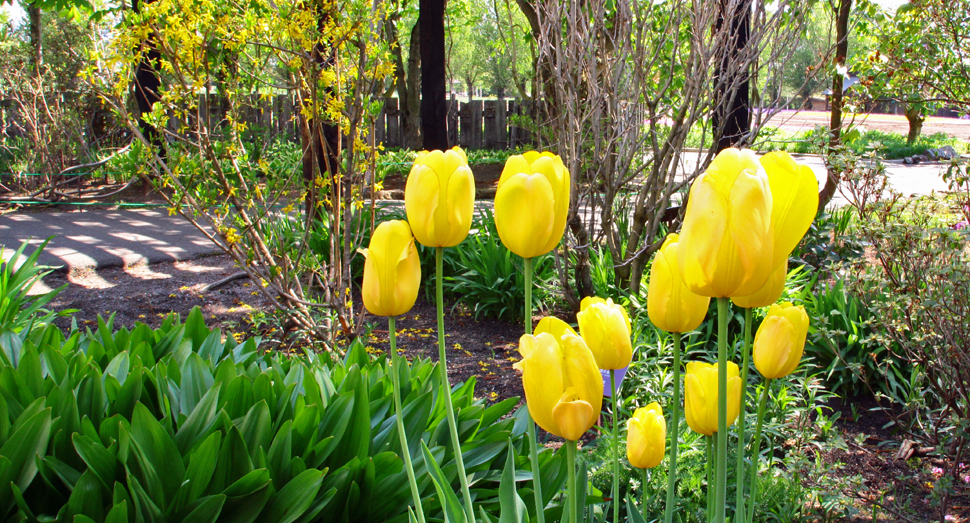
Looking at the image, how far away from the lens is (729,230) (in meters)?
0.70

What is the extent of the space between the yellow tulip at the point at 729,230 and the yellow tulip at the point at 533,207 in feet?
0.59

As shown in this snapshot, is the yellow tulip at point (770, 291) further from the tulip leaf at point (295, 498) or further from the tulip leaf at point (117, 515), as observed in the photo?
the tulip leaf at point (117, 515)

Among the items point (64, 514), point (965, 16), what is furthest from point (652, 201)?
point (64, 514)

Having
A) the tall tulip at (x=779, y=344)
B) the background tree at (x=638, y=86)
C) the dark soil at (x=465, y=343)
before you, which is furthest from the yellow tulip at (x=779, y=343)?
the background tree at (x=638, y=86)

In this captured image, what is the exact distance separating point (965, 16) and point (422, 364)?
2.72 m

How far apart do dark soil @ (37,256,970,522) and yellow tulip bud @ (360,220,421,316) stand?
6.23ft

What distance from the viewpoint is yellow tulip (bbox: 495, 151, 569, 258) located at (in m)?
0.86

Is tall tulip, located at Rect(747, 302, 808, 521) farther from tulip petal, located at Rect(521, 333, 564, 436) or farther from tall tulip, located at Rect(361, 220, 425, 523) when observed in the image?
tall tulip, located at Rect(361, 220, 425, 523)

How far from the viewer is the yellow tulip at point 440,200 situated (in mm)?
924

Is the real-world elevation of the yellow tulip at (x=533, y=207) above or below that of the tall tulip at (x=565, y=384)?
above

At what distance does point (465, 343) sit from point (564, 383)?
12.1ft

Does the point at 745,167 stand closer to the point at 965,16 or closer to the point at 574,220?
the point at 965,16

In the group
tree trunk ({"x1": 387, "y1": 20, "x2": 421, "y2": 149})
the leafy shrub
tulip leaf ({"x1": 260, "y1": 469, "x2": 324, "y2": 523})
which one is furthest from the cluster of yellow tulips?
tree trunk ({"x1": 387, "y1": 20, "x2": 421, "y2": 149})

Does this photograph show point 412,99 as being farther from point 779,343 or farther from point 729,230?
point 729,230
